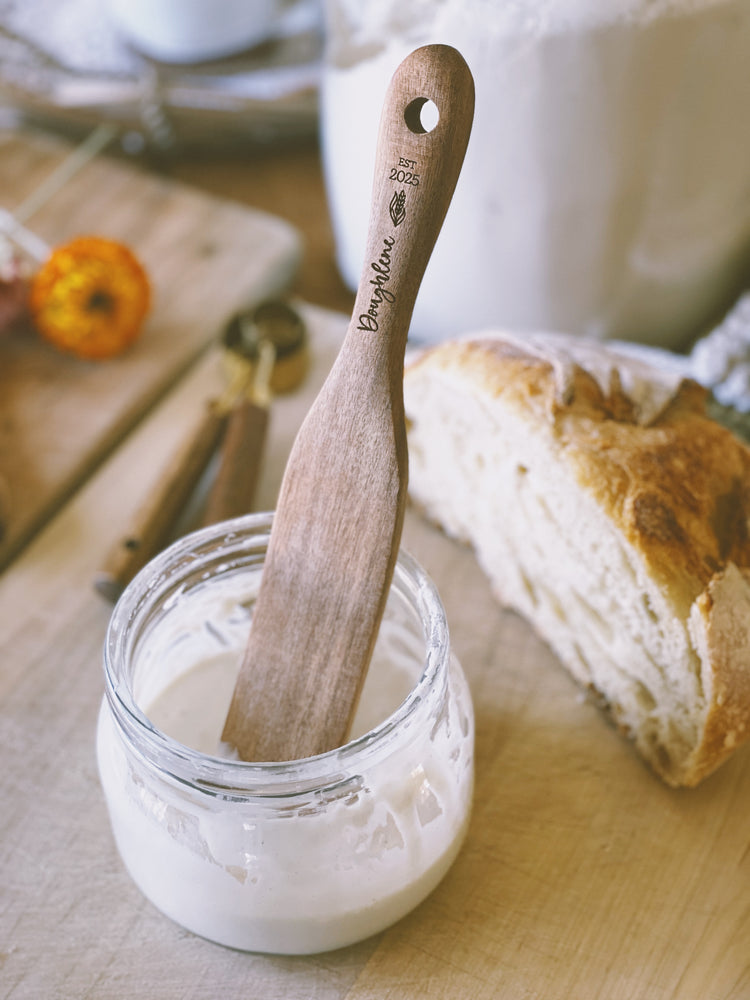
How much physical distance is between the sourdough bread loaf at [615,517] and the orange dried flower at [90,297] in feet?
1.53

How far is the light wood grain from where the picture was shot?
0.77 m

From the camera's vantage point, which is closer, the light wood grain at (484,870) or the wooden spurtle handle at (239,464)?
the light wood grain at (484,870)

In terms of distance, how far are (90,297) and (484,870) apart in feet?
2.85

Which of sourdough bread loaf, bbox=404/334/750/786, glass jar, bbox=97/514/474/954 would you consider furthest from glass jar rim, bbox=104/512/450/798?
sourdough bread loaf, bbox=404/334/750/786

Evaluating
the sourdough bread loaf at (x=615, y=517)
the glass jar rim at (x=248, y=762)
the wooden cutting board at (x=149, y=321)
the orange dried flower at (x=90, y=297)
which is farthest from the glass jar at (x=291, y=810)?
→ the orange dried flower at (x=90, y=297)

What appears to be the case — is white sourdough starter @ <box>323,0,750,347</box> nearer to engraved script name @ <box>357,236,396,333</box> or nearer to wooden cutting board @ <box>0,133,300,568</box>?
wooden cutting board @ <box>0,133,300,568</box>

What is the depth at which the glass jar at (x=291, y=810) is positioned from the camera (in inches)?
26.3

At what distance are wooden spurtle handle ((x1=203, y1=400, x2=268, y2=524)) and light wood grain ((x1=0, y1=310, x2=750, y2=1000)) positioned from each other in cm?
17

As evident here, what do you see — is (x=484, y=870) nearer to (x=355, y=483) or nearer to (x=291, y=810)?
(x=291, y=810)

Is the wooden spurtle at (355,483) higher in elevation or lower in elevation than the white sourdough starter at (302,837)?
higher

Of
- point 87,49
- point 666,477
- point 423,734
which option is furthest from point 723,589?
point 87,49

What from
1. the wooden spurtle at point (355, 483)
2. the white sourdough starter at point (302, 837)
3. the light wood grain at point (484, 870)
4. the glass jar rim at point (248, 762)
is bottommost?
the light wood grain at point (484, 870)

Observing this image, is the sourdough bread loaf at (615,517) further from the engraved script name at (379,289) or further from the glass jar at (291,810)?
the engraved script name at (379,289)

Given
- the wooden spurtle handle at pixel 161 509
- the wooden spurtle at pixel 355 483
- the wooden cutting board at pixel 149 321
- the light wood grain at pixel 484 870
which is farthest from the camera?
the wooden cutting board at pixel 149 321
